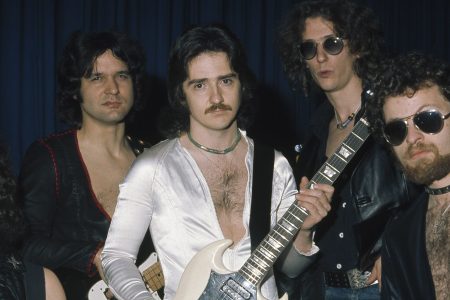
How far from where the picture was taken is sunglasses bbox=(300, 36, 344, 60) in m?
4.13

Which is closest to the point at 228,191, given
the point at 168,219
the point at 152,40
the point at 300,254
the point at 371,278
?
the point at 168,219

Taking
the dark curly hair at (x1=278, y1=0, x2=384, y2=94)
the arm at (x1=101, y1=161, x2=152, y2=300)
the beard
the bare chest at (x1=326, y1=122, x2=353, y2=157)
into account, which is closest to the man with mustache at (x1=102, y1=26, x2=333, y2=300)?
the arm at (x1=101, y1=161, x2=152, y2=300)

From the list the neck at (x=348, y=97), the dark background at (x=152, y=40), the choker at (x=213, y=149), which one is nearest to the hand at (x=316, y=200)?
the choker at (x=213, y=149)

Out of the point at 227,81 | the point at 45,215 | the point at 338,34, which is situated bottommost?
the point at 45,215

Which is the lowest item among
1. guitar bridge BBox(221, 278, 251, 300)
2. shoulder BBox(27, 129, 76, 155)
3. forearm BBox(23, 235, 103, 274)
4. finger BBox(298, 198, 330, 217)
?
forearm BBox(23, 235, 103, 274)

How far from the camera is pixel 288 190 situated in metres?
3.54

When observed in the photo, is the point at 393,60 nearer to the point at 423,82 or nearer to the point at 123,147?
the point at 423,82

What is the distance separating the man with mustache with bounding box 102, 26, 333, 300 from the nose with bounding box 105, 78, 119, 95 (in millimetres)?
754

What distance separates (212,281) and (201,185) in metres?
0.43

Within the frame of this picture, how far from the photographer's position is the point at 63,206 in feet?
13.4

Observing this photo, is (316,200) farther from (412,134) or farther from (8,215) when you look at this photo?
(8,215)

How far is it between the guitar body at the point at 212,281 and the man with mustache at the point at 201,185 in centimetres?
9

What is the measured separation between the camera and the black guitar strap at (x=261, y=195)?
3.35 m

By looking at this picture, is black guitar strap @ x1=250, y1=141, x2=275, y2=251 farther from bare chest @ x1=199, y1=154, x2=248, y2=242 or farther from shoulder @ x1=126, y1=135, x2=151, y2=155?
shoulder @ x1=126, y1=135, x2=151, y2=155
